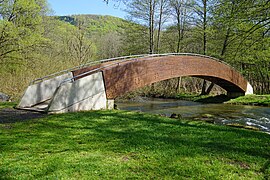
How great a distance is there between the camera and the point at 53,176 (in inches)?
118

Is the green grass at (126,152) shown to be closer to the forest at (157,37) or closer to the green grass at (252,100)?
the forest at (157,37)

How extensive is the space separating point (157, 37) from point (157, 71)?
1293 cm

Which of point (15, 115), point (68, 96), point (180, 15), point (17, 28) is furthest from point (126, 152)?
point (180, 15)

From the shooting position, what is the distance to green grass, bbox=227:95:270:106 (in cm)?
1473

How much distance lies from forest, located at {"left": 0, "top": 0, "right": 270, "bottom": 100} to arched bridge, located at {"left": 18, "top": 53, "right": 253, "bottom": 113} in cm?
300

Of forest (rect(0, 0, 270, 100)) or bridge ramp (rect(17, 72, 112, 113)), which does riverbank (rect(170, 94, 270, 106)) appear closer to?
forest (rect(0, 0, 270, 100))

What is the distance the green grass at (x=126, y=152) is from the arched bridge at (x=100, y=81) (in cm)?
154

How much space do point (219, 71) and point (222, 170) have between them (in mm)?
12220

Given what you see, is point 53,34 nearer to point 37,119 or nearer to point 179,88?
point 179,88

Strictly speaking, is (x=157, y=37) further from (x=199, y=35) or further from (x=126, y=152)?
(x=126, y=152)

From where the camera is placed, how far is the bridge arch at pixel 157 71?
350 inches

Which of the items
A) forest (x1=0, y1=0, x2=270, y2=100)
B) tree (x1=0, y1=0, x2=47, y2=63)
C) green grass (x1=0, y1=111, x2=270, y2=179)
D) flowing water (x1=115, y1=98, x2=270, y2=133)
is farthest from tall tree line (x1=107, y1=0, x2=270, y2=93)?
green grass (x1=0, y1=111, x2=270, y2=179)

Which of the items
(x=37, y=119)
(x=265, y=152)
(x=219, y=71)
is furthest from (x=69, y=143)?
(x=219, y=71)

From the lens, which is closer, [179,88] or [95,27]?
[179,88]
